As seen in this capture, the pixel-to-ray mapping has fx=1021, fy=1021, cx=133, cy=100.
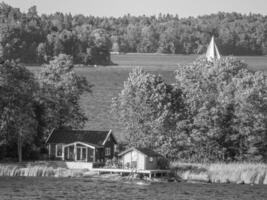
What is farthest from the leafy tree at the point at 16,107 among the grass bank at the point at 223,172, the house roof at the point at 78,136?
the grass bank at the point at 223,172

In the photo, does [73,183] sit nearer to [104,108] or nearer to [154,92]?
[154,92]

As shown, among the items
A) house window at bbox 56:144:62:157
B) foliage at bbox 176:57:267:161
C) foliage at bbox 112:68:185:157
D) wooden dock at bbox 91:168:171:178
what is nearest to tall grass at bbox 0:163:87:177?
wooden dock at bbox 91:168:171:178

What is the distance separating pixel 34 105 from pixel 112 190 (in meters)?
20.7

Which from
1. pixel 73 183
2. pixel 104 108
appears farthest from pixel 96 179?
pixel 104 108

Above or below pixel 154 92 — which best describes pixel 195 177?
below

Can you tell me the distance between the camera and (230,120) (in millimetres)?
94250

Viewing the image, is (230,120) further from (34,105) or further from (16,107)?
(16,107)

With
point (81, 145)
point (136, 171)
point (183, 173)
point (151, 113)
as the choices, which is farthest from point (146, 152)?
point (81, 145)

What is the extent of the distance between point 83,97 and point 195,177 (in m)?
95.2

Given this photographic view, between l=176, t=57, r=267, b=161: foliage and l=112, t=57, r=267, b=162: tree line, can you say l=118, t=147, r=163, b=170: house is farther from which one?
l=176, t=57, r=267, b=161: foliage

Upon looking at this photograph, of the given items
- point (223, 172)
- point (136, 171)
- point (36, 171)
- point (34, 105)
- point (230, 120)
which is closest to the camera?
point (223, 172)

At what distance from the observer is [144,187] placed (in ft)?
271

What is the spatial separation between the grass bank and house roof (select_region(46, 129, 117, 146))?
888 centimetres

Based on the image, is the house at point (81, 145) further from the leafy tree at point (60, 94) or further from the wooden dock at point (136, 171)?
the wooden dock at point (136, 171)
